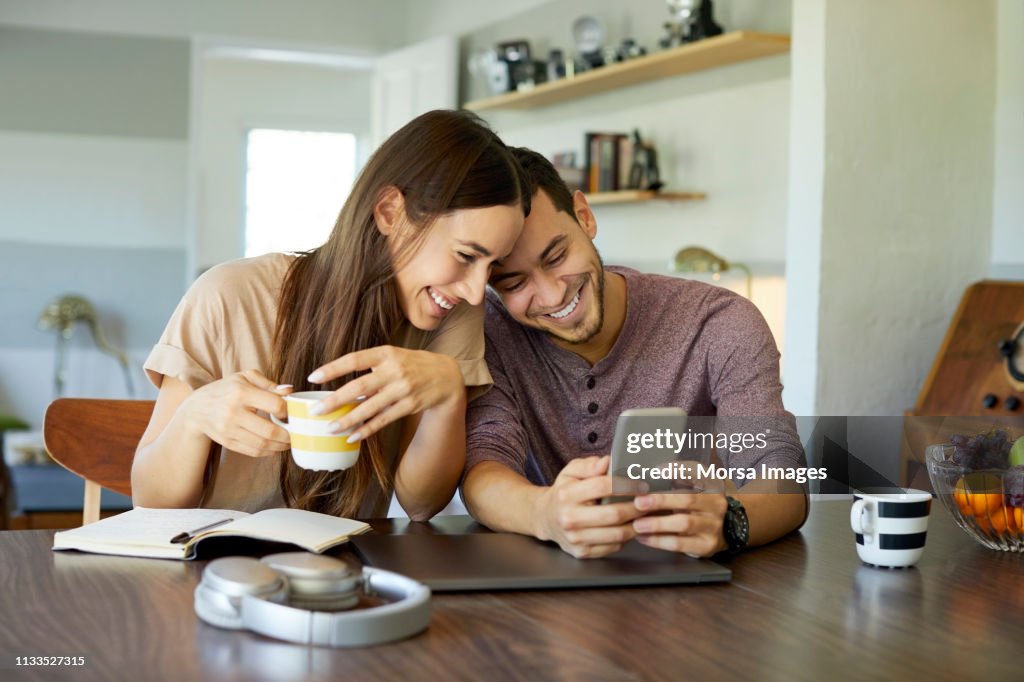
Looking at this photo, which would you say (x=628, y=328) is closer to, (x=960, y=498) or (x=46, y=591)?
(x=960, y=498)

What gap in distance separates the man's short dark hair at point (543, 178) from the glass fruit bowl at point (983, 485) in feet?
2.29

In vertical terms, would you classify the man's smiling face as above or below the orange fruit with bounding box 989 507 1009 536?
above

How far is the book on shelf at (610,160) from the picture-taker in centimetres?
486

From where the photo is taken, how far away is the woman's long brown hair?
5.34 feet

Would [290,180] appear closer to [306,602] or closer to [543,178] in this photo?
[543,178]

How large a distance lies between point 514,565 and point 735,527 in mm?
295

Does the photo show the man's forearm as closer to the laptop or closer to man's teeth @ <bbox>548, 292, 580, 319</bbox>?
the laptop

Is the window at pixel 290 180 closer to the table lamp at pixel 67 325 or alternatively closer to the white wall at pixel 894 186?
the table lamp at pixel 67 325

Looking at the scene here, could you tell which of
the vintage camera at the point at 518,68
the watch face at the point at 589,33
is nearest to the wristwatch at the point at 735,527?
the watch face at the point at 589,33

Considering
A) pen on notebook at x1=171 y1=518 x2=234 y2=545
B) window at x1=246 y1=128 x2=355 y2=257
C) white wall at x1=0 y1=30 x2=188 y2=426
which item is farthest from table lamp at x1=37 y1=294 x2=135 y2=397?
pen on notebook at x1=171 y1=518 x2=234 y2=545

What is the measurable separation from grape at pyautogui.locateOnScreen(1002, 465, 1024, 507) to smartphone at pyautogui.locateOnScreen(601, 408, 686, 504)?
1.27ft

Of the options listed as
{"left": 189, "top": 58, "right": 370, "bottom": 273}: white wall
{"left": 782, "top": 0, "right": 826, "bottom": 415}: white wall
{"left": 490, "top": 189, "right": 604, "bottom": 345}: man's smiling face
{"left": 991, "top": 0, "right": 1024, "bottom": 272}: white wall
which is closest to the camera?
{"left": 490, "top": 189, "right": 604, "bottom": 345}: man's smiling face

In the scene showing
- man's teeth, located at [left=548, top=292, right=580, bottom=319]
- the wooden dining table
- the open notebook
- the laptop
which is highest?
man's teeth, located at [left=548, top=292, right=580, bottom=319]

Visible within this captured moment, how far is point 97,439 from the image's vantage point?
1889 mm
